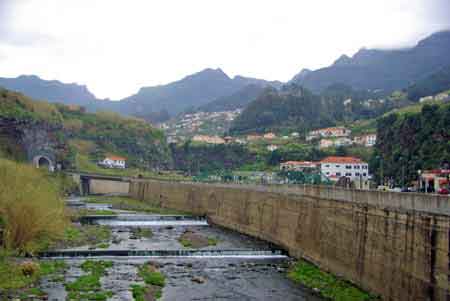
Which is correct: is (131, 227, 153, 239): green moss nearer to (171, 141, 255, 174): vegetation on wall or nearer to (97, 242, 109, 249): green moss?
(97, 242, 109, 249): green moss

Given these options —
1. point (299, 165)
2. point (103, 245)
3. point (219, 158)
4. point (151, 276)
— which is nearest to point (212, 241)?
point (103, 245)

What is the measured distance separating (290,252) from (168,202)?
6149 centimetres

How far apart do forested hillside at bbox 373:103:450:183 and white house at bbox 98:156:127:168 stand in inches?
3719

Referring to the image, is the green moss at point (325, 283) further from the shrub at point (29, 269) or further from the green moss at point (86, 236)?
the green moss at point (86, 236)

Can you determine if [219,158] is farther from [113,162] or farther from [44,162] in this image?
[44,162]

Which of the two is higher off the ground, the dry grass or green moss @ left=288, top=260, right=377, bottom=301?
the dry grass

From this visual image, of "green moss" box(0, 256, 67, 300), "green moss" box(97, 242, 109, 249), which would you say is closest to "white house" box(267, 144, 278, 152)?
"green moss" box(97, 242, 109, 249)

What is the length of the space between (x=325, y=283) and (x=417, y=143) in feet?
221

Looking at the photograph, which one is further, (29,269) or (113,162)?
(113,162)

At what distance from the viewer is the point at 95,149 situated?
636 ft

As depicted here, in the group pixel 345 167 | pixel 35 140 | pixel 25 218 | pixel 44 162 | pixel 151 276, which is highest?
pixel 35 140

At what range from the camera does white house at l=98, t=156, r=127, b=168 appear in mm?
180750

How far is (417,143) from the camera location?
98.0 m

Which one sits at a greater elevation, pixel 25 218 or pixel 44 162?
pixel 44 162
